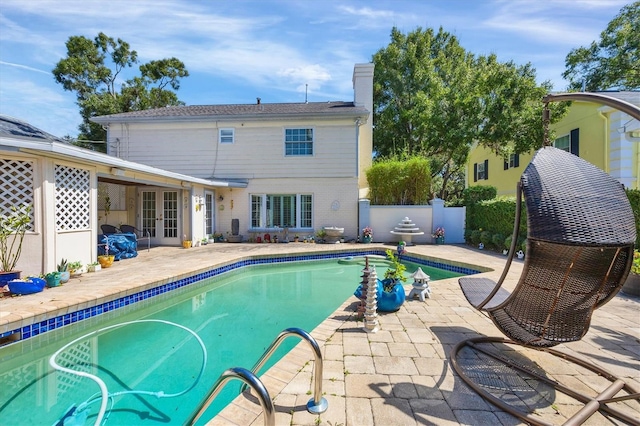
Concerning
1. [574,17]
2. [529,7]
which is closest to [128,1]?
[529,7]

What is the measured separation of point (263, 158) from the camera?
1264cm

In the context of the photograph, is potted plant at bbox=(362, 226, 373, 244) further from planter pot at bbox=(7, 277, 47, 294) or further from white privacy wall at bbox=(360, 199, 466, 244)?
planter pot at bbox=(7, 277, 47, 294)

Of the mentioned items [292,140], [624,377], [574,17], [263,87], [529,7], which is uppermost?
[263,87]

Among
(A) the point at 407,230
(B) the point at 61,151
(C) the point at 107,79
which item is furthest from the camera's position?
(C) the point at 107,79

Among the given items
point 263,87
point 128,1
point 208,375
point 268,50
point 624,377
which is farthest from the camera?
point 263,87

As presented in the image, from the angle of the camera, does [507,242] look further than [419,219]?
No

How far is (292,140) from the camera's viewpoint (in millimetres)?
12617

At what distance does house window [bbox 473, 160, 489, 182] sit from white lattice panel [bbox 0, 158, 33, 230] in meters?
19.7

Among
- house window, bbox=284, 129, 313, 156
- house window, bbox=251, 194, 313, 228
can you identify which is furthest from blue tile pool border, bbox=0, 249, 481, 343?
house window, bbox=284, 129, 313, 156

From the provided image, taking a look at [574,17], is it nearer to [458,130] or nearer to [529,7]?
[529,7]

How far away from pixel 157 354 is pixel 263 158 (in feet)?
31.8

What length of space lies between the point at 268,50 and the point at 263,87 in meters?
6.37

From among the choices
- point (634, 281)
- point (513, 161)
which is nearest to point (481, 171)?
point (513, 161)

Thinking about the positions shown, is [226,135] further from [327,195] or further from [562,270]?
[562,270]
